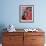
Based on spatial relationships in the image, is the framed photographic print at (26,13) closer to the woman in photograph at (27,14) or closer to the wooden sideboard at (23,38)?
the woman in photograph at (27,14)

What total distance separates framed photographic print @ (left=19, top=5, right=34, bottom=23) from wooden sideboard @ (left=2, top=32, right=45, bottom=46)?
624 millimetres

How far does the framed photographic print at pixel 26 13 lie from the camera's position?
13.8ft

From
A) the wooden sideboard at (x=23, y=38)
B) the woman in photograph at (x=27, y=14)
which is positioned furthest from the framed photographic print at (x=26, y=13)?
the wooden sideboard at (x=23, y=38)

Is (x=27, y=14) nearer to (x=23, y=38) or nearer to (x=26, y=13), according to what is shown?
(x=26, y=13)

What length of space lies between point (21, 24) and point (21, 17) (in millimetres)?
224

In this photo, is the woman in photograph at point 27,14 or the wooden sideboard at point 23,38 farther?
the woman in photograph at point 27,14

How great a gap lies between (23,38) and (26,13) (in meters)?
0.89

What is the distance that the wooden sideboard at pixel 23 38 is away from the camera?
12.2 ft

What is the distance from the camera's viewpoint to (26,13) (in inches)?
166

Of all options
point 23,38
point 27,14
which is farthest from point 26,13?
point 23,38

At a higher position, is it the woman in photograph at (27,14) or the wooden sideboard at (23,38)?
the woman in photograph at (27,14)

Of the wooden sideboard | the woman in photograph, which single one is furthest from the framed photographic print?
the wooden sideboard

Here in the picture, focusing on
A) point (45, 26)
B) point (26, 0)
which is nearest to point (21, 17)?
point (26, 0)

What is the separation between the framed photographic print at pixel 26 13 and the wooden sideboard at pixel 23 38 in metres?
0.62
